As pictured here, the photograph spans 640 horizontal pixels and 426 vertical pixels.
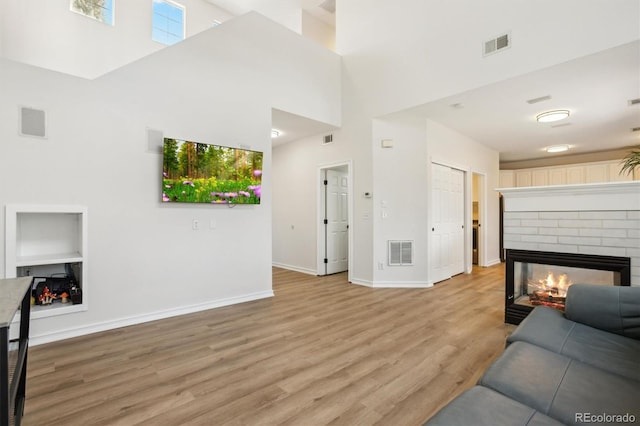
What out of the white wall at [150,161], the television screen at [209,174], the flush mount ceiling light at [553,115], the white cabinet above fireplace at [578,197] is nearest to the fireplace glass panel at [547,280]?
the white cabinet above fireplace at [578,197]

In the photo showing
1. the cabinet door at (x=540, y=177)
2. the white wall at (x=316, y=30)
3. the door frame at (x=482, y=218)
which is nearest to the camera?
the door frame at (x=482, y=218)

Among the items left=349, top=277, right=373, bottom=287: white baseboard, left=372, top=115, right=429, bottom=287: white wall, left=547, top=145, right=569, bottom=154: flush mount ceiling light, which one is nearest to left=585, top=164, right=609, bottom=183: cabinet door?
left=547, top=145, right=569, bottom=154: flush mount ceiling light

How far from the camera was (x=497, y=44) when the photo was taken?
3.69 meters

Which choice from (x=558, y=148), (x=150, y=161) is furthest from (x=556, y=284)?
(x=558, y=148)

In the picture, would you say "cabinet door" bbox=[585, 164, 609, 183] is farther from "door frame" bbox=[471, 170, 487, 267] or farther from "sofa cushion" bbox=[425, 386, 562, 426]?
"sofa cushion" bbox=[425, 386, 562, 426]

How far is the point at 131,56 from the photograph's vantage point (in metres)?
6.24

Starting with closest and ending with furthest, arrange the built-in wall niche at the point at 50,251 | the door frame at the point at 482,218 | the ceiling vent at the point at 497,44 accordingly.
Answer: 1. the built-in wall niche at the point at 50,251
2. the ceiling vent at the point at 497,44
3. the door frame at the point at 482,218

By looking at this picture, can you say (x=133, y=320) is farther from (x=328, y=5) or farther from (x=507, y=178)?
(x=507, y=178)

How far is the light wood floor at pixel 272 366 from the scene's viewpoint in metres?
1.86

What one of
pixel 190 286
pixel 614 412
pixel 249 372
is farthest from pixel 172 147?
pixel 614 412

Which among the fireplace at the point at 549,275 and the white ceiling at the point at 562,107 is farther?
the white ceiling at the point at 562,107

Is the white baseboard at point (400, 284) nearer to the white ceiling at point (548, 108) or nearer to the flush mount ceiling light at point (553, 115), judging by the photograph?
the white ceiling at point (548, 108)

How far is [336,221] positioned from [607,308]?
4.59 metres

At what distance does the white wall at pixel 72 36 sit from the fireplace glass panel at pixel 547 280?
24.0ft
